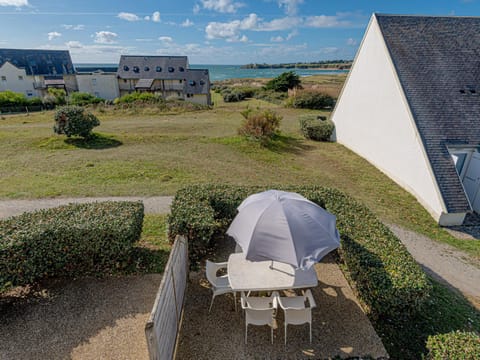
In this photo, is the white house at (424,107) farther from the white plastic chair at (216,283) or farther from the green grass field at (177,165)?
the white plastic chair at (216,283)

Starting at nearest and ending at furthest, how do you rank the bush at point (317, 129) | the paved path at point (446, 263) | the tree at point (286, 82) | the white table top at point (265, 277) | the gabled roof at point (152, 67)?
the white table top at point (265, 277) < the paved path at point (446, 263) < the bush at point (317, 129) < the gabled roof at point (152, 67) < the tree at point (286, 82)

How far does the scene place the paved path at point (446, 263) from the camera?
674 cm

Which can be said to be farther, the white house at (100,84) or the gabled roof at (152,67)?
the white house at (100,84)

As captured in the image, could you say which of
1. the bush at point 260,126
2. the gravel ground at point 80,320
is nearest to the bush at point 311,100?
the bush at point 260,126

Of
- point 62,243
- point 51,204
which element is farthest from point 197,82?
point 62,243

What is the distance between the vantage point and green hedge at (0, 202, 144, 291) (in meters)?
5.18

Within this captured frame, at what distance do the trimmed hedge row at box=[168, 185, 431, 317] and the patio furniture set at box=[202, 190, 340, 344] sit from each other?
1202mm

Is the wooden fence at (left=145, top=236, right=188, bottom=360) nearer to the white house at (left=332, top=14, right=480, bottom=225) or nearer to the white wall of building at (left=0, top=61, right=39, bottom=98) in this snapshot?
the white house at (left=332, top=14, right=480, bottom=225)

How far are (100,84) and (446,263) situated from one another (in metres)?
53.4

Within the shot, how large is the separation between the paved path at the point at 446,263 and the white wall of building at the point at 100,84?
50402 mm

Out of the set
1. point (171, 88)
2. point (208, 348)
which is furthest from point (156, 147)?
point (171, 88)

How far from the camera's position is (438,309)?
18.7ft

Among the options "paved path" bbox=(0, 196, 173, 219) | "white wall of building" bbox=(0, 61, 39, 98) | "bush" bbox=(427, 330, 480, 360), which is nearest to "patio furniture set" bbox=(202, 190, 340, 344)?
"bush" bbox=(427, 330, 480, 360)

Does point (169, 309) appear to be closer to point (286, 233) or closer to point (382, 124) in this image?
point (286, 233)
